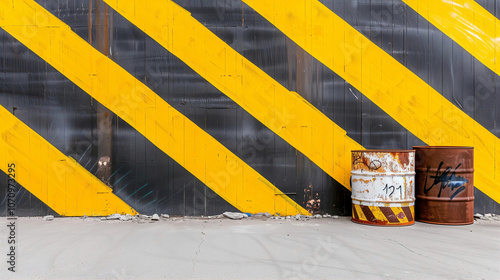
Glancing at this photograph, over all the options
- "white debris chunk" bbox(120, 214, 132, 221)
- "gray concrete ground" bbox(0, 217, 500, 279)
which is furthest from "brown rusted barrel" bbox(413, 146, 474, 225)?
"white debris chunk" bbox(120, 214, 132, 221)

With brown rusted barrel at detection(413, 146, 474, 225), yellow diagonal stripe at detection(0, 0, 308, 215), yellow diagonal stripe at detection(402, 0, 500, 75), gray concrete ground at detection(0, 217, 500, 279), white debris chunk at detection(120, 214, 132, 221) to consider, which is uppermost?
yellow diagonal stripe at detection(402, 0, 500, 75)

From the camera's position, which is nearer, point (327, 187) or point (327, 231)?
point (327, 231)

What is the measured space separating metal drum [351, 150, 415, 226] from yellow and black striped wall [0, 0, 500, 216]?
54 cm

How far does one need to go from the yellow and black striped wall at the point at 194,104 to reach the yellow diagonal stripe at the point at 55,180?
0.04ft

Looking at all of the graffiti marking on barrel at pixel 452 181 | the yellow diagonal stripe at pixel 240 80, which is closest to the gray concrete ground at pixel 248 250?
the graffiti marking on barrel at pixel 452 181

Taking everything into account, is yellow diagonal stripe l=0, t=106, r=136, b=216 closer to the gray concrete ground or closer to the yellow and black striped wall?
the yellow and black striped wall

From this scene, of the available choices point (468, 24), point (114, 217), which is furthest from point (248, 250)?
point (468, 24)

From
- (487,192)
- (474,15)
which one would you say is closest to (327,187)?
(487,192)

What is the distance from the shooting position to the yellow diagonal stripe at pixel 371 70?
178 inches

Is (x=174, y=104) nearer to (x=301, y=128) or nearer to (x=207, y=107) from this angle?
(x=207, y=107)

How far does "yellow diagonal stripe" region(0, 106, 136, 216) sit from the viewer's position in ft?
14.4

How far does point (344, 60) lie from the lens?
4543 mm

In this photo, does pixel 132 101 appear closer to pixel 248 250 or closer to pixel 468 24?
pixel 248 250

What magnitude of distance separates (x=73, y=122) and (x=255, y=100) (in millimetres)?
2443
